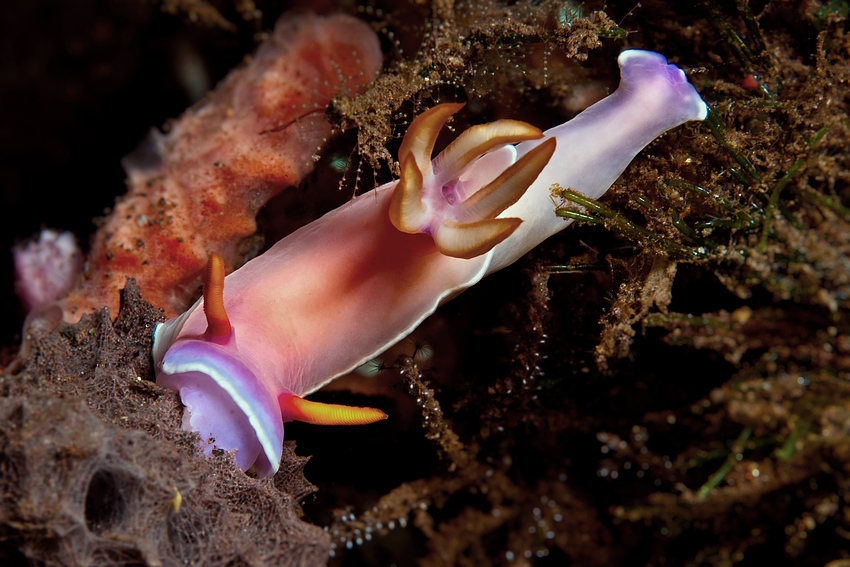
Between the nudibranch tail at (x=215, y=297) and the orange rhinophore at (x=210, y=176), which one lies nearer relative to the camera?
the nudibranch tail at (x=215, y=297)

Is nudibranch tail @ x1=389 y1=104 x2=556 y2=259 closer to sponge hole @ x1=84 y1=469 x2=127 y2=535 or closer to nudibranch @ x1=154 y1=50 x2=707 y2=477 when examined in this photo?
nudibranch @ x1=154 y1=50 x2=707 y2=477

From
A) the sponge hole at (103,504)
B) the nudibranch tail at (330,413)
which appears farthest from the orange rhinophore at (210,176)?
the sponge hole at (103,504)

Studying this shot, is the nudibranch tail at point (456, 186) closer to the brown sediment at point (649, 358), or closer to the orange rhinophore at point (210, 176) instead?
the brown sediment at point (649, 358)

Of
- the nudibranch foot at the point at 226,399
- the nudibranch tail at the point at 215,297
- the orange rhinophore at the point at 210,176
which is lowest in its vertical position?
the nudibranch foot at the point at 226,399

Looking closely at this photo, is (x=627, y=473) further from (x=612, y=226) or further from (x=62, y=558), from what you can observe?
(x=62, y=558)

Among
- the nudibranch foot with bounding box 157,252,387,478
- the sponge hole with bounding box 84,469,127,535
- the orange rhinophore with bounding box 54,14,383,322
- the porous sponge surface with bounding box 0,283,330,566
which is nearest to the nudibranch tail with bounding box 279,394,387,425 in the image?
the nudibranch foot with bounding box 157,252,387,478

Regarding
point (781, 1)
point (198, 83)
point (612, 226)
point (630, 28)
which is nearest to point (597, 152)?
point (612, 226)

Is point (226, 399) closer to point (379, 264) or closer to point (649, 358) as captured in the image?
point (379, 264)

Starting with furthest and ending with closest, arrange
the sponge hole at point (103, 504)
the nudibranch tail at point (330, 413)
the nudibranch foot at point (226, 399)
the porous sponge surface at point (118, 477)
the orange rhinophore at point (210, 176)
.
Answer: the orange rhinophore at point (210, 176) < the nudibranch tail at point (330, 413) < the nudibranch foot at point (226, 399) < the sponge hole at point (103, 504) < the porous sponge surface at point (118, 477)
